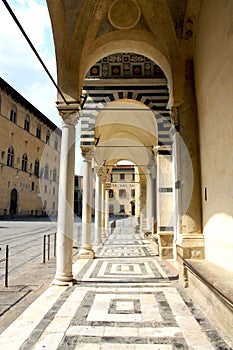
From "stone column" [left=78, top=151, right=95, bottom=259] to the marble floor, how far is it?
9.63ft

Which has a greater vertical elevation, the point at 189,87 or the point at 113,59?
the point at 113,59

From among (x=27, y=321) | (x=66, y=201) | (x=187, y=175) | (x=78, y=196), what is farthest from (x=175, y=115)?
(x=78, y=196)

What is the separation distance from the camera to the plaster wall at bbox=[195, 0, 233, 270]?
3793mm

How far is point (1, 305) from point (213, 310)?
292 centimetres

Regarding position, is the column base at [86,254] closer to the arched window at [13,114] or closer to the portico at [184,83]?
the portico at [184,83]

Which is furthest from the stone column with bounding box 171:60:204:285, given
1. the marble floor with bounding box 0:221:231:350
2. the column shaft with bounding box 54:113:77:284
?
the column shaft with bounding box 54:113:77:284

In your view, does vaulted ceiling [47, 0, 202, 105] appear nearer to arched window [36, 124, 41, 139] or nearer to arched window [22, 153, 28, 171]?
arched window [22, 153, 28, 171]

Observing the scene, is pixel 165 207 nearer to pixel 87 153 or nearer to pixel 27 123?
pixel 87 153

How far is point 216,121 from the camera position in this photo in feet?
14.0

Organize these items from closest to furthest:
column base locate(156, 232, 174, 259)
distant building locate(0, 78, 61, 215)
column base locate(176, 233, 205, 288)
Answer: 1. column base locate(176, 233, 205, 288)
2. column base locate(156, 232, 174, 259)
3. distant building locate(0, 78, 61, 215)

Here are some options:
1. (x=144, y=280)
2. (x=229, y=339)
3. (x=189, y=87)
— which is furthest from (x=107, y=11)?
(x=229, y=339)

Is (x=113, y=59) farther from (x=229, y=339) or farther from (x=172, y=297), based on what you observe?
(x=229, y=339)

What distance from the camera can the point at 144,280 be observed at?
5867 mm

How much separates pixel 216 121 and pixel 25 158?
33.4m
